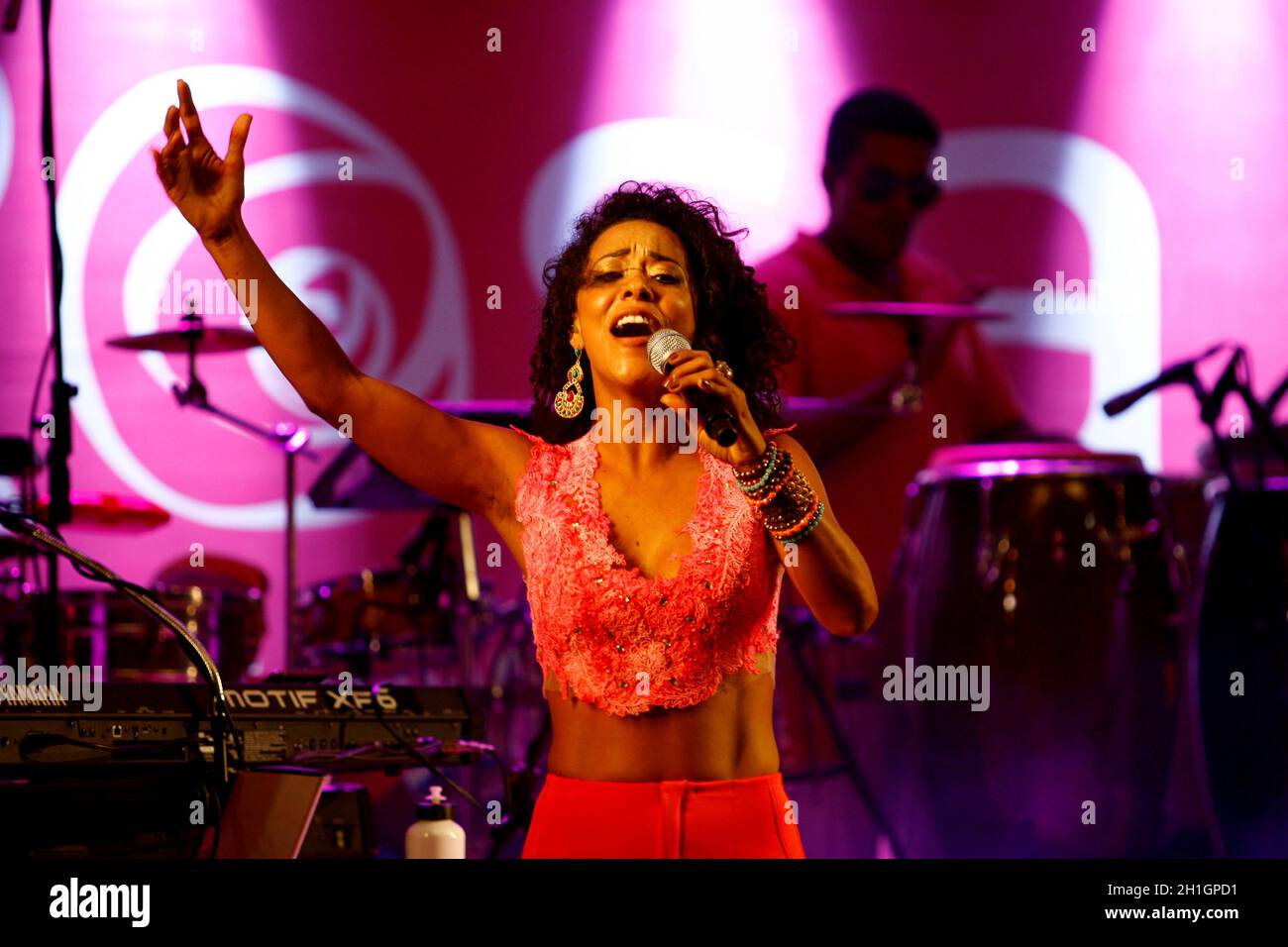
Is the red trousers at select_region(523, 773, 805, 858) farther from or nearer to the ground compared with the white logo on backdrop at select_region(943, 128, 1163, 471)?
nearer to the ground

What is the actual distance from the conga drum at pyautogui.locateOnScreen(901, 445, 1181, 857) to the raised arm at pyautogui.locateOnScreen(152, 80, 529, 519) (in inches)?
120

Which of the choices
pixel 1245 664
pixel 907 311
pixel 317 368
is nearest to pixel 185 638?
pixel 317 368

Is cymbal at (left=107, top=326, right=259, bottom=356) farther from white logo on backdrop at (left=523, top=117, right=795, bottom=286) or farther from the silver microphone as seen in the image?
the silver microphone

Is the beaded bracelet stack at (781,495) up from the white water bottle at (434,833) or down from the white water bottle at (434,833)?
up

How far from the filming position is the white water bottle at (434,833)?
8.48 ft

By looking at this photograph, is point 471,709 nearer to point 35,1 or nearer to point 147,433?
point 147,433

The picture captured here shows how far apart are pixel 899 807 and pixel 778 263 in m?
2.15

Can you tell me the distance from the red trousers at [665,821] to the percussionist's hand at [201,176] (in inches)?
37.8

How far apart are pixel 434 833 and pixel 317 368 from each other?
3.08ft

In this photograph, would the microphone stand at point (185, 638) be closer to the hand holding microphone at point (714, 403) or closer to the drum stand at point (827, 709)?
the hand holding microphone at point (714, 403)

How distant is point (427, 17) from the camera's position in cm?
584

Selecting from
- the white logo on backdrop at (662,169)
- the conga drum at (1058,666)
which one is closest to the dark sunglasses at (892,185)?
the white logo on backdrop at (662,169)

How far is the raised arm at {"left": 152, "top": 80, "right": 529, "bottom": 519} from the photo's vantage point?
81.6 inches

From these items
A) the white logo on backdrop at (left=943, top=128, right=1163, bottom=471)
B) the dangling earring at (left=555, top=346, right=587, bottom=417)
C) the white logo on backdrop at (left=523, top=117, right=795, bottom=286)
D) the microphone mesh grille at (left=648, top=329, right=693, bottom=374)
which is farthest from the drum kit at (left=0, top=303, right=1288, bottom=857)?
the microphone mesh grille at (left=648, top=329, right=693, bottom=374)
